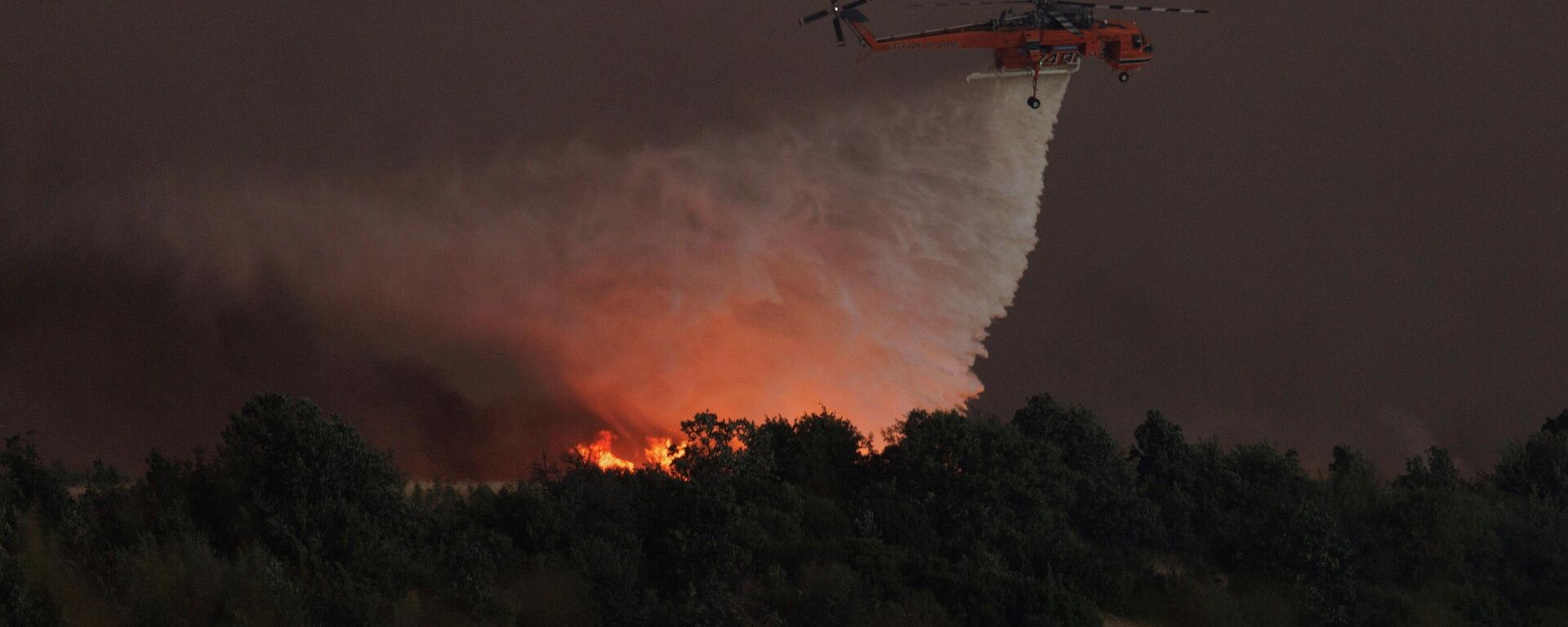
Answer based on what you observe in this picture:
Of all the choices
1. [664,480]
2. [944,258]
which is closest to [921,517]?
[664,480]

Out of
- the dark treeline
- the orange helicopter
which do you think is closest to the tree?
the dark treeline

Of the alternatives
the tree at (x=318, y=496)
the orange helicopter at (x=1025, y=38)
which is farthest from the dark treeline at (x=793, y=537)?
the orange helicopter at (x=1025, y=38)

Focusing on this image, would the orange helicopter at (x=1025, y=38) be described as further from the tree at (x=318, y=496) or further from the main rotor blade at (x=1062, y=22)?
the tree at (x=318, y=496)

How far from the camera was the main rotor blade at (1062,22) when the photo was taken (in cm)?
3706

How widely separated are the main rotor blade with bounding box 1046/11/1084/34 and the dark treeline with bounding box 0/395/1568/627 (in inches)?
364

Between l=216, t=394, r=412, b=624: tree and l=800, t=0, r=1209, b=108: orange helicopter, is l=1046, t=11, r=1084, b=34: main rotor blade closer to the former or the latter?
l=800, t=0, r=1209, b=108: orange helicopter

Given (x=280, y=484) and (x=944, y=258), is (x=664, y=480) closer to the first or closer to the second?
(x=280, y=484)

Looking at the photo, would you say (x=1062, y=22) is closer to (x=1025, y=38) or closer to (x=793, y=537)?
(x=1025, y=38)

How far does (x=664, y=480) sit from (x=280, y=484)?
6987 mm

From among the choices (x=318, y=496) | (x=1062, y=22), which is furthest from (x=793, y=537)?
(x=1062, y=22)

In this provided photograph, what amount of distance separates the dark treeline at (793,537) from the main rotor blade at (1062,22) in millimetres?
9250

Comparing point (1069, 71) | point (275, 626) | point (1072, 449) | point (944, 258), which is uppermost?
point (1069, 71)

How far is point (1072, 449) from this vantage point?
33.8 metres

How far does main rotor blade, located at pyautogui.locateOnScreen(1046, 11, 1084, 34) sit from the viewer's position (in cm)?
3706
